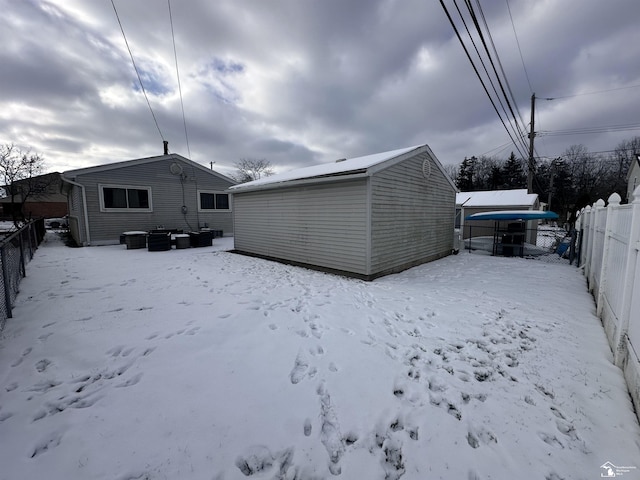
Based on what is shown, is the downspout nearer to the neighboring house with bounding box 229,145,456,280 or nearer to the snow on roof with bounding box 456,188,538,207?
the neighboring house with bounding box 229,145,456,280

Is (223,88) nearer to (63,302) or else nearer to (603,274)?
(63,302)

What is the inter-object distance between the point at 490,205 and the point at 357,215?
642 inches

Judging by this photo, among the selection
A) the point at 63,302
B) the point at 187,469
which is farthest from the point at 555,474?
the point at 63,302

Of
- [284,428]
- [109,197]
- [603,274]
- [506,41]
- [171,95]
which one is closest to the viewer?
[284,428]

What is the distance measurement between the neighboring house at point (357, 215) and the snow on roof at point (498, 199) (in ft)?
34.7

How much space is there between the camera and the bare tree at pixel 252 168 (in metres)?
41.8

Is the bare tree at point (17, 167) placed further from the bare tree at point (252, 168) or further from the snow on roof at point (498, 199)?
the snow on roof at point (498, 199)

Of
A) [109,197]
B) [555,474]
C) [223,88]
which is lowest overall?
[555,474]

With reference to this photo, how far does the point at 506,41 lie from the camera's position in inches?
249

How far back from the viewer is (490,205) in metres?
18.7

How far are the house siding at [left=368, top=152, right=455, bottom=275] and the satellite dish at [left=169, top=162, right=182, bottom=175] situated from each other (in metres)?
12.3

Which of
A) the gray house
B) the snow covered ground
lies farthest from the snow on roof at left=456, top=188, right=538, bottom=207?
the gray house

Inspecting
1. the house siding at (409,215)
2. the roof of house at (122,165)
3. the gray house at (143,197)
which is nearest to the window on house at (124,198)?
the gray house at (143,197)

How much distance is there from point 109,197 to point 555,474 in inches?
655
